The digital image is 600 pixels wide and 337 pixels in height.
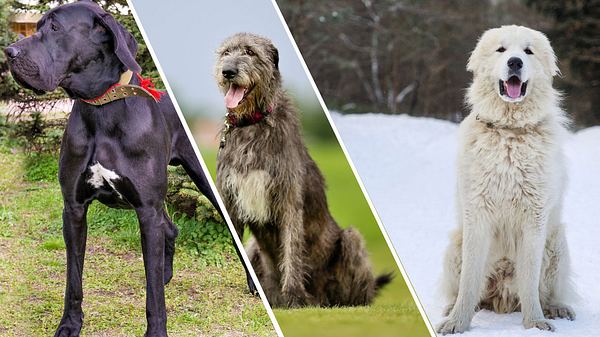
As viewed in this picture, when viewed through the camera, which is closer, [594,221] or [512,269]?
[512,269]

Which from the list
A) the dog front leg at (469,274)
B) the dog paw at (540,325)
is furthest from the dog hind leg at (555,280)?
the dog front leg at (469,274)

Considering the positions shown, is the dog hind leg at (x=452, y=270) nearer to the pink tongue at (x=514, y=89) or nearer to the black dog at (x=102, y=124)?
the pink tongue at (x=514, y=89)

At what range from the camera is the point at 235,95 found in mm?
2725

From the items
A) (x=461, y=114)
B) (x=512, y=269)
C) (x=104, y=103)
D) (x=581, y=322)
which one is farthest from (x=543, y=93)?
(x=461, y=114)

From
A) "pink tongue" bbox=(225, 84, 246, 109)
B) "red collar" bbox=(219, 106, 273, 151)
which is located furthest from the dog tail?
"pink tongue" bbox=(225, 84, 246, 109)

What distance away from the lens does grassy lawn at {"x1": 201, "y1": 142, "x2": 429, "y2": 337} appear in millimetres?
2857

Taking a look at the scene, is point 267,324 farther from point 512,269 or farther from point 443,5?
point 443,5

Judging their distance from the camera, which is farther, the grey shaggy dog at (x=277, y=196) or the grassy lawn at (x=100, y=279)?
the grassy lawn at (x=100, y=279)

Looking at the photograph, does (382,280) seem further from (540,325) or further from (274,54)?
(540,325)

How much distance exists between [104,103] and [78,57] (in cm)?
16

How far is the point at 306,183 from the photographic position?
2850 mm

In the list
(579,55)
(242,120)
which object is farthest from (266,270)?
(579,55)

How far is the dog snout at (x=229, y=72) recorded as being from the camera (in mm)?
2691

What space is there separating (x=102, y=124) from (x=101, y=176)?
162 millimetres
